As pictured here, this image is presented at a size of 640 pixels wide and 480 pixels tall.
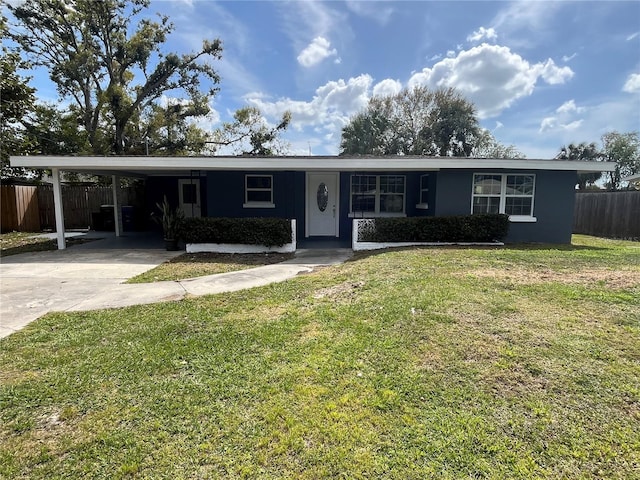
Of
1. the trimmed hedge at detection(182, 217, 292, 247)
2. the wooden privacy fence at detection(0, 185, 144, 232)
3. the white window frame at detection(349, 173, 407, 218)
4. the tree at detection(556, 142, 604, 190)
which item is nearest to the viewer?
the trimmed hedge at detection(182, 217, 292, 247)

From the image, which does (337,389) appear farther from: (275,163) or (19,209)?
(19,209)

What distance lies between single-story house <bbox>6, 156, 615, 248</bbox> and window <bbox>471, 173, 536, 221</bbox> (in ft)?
0.10

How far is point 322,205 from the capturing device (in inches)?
496

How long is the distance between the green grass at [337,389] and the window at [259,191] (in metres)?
7.13

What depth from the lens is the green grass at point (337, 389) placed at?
220 cm

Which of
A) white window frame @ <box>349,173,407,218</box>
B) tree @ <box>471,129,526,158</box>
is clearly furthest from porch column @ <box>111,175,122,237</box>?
tree @ <box>471,129,526,158</box>

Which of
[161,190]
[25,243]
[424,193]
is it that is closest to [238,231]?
[424,193]

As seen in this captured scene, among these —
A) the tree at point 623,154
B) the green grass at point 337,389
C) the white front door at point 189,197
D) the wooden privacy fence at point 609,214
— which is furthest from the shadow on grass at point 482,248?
the tree at point 623,154

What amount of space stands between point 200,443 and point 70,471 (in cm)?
75

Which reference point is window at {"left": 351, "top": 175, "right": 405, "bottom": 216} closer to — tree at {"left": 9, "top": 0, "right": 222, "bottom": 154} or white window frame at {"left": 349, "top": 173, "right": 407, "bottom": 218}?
white window frame at {"left": 349, "top": 173, "right": 407, "bottom": 218}

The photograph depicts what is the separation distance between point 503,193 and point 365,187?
447cm

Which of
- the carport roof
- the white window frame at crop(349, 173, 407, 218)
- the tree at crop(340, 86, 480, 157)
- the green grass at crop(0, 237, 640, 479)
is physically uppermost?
the tree at crop(340, 86, 480, 157)

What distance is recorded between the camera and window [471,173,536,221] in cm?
1131

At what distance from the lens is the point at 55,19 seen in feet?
68.5
